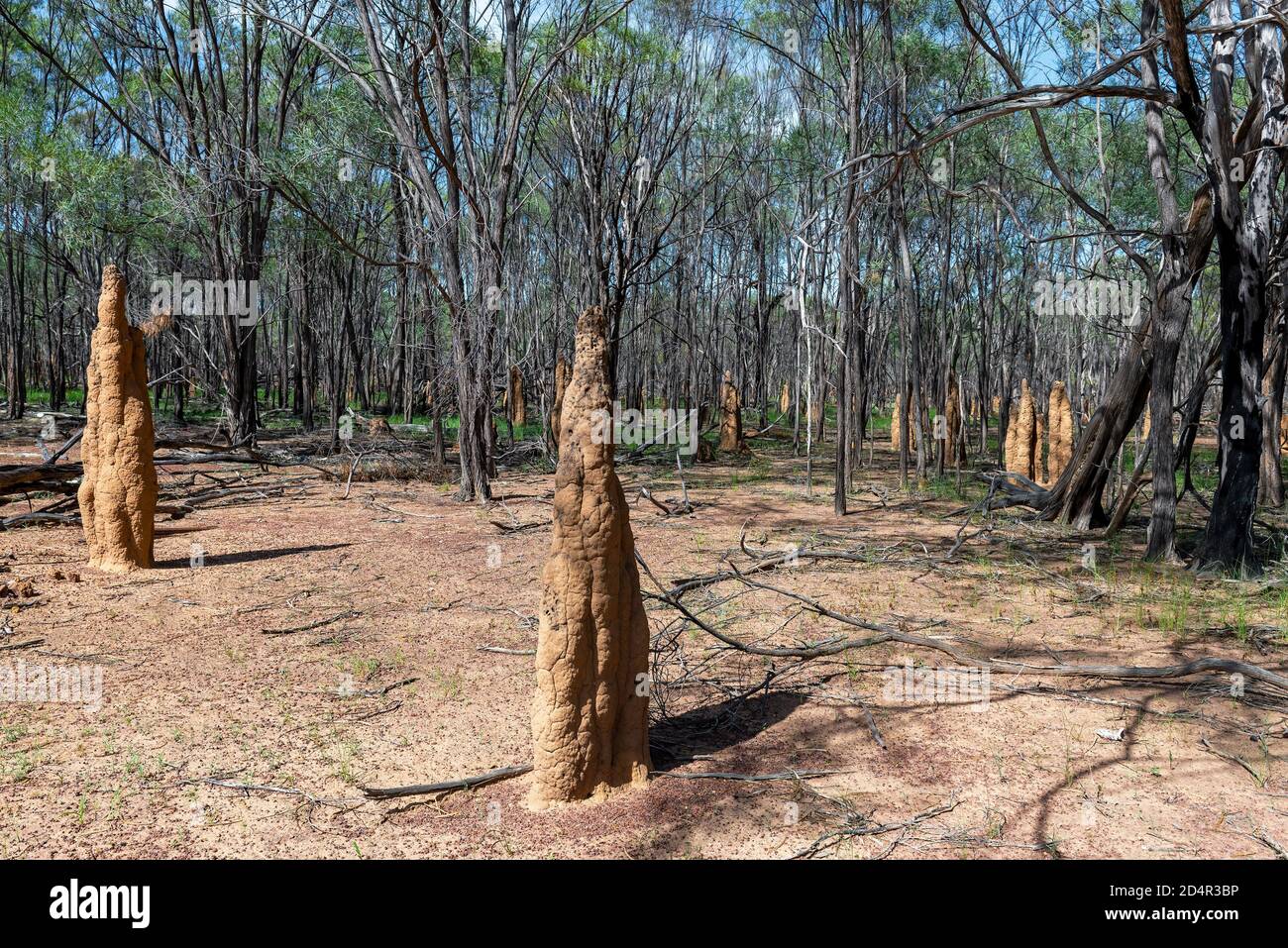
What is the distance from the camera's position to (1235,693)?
4934 millimetres

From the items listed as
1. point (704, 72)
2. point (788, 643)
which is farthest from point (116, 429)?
point (704, 72)

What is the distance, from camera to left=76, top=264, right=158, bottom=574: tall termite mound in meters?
7.48

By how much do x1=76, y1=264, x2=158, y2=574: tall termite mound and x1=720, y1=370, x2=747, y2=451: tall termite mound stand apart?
50.6 feet

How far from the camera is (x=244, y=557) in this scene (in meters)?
8.66

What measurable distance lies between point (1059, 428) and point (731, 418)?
10.2 metres

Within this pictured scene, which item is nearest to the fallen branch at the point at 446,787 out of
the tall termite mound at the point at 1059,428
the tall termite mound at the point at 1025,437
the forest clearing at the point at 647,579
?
the forest clearing at the point at 647,579

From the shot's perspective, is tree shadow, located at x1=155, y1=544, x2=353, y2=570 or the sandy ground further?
tree shadow, located at x1=155, y1=544, x2=353, y2=570

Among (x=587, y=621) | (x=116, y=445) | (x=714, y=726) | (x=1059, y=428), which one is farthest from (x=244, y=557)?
(x=1059, y=428)

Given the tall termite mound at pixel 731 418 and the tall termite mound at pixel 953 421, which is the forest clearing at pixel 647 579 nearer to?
the tall termite mound at pixel 953 421

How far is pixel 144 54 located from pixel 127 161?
242 cm

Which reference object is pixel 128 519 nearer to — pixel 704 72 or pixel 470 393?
pixel 470 393

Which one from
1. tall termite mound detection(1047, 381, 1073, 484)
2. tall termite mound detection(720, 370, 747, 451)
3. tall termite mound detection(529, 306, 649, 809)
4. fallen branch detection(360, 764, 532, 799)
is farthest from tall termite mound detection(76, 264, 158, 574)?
tall termite mound detection(720, 370, 747, 451)

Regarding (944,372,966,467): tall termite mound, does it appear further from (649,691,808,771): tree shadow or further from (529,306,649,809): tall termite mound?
(529,306,649,809): tall termite mound

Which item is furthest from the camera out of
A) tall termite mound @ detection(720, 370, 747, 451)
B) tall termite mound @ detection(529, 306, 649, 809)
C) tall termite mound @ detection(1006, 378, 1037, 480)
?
tall termite mound @ detection(720, 370, 747, 451)
